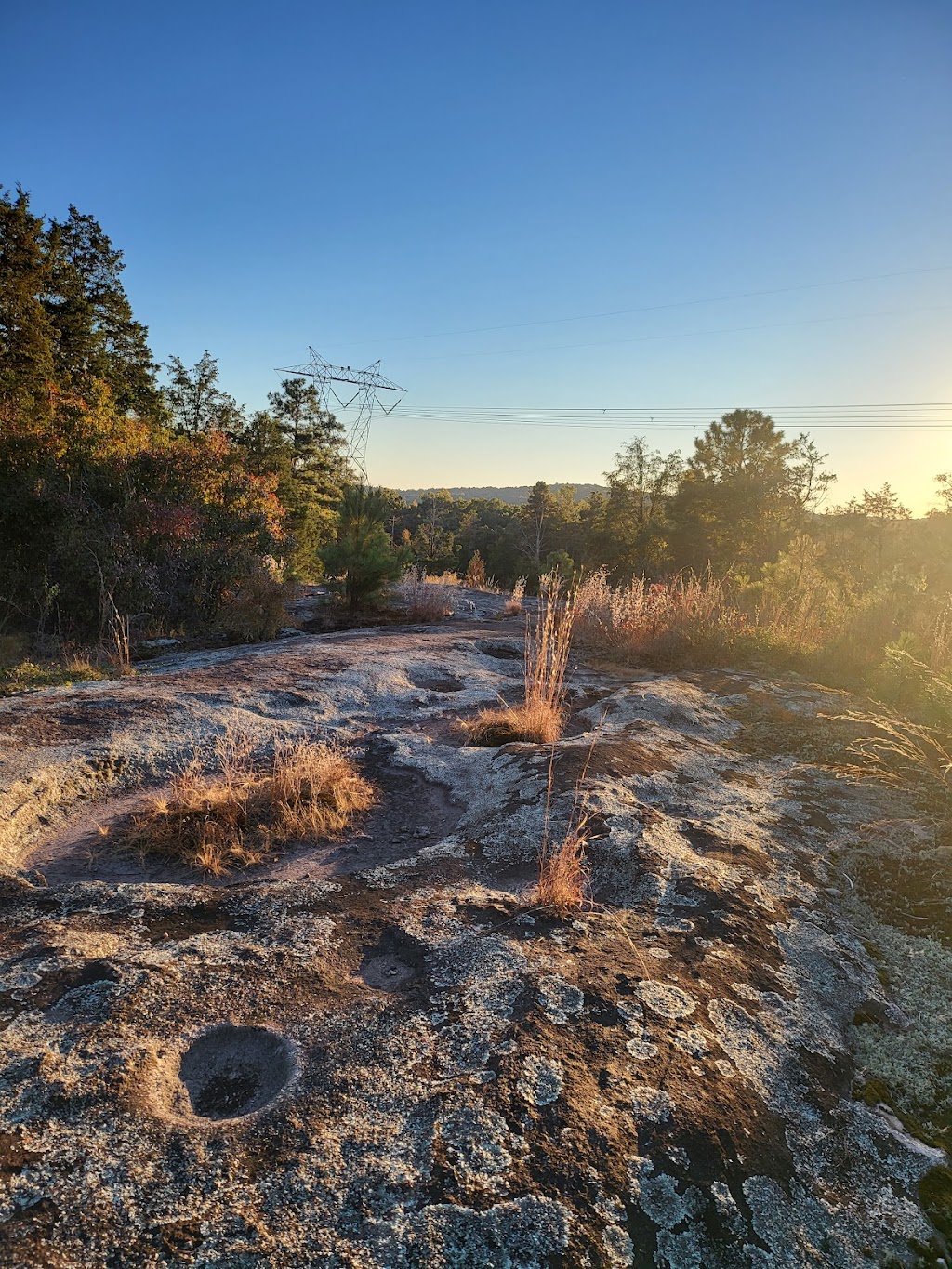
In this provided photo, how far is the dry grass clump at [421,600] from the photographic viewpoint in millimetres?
11680

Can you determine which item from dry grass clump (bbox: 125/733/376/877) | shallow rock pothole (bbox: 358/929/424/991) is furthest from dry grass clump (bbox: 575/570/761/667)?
shallow rock pothole (bbox: 358/929/424/991)

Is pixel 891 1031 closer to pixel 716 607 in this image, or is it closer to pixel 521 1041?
pixel 521 1041

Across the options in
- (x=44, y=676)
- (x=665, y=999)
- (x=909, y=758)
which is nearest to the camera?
(x=665, y=999)

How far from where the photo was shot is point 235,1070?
170cm

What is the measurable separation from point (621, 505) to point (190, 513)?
3757 centimetres

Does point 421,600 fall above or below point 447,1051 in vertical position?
above

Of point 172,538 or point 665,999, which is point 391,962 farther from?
point 172,538

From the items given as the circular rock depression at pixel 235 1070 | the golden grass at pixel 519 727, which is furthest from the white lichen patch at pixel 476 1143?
the golden grass at pixel 519 727

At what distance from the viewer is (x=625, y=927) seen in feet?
7.86

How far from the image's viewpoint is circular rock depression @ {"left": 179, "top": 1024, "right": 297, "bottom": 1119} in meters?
1.58

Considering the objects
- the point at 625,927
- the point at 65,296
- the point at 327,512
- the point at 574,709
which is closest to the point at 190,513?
the point at 574,709

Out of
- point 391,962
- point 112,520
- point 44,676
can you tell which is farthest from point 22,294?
point 391,962

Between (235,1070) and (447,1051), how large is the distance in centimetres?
56

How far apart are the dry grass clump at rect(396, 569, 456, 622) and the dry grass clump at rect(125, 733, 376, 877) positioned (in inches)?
303
